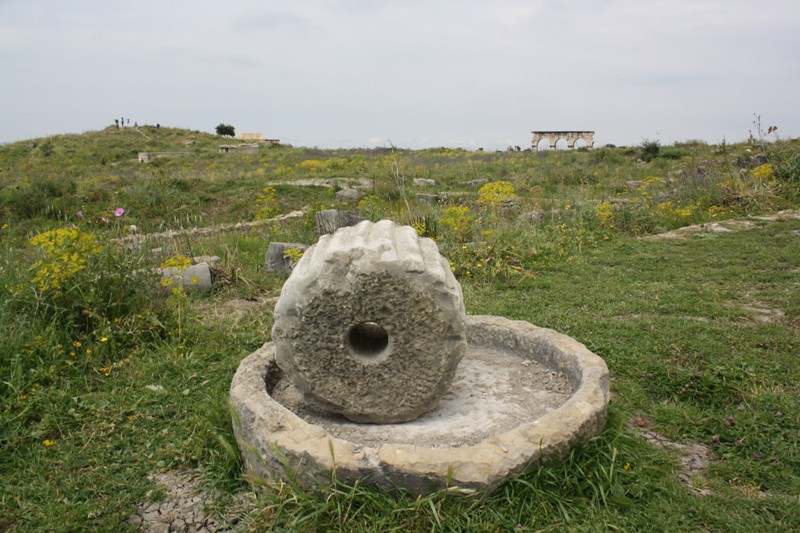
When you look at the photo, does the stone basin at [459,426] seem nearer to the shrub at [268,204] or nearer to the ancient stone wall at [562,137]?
the shrub at [268,204]

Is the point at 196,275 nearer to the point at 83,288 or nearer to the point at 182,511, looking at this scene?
the point at 83,288

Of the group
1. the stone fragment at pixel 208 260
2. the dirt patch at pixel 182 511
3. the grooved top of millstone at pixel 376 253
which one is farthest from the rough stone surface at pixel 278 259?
the dirt patch at pixel 182 511

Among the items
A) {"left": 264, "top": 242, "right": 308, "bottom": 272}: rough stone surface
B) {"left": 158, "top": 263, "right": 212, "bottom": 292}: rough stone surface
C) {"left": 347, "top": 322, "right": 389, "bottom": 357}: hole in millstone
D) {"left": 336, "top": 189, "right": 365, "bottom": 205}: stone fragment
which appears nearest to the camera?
{"left": 347, "top": 322, "right": 389, "bottom": 357}: hole in millstone

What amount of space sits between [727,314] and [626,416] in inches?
92.8

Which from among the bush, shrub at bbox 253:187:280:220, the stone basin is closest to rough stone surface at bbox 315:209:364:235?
shrub at bbox 253:187:280:220

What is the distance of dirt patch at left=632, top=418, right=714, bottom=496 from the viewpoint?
112 inches

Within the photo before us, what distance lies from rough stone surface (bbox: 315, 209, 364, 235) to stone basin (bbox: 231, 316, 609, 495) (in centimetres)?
502

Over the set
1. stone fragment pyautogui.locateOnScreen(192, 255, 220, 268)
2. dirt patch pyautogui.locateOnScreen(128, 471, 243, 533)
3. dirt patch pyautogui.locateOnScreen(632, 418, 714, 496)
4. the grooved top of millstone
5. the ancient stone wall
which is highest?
the ancient stone wall

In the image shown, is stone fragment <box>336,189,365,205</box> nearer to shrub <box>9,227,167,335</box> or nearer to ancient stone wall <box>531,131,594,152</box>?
shrub <box>9,227,167,335</box>

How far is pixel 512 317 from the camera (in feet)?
17.4

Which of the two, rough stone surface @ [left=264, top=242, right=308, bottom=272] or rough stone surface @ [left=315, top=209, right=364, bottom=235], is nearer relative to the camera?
rough stone surface @ [left=264, top=242, right=308, bottom=272]

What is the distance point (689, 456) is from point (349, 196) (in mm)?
11237

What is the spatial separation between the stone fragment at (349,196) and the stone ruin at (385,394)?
10.2 metres

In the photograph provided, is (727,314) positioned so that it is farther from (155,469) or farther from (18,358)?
(18,358)
